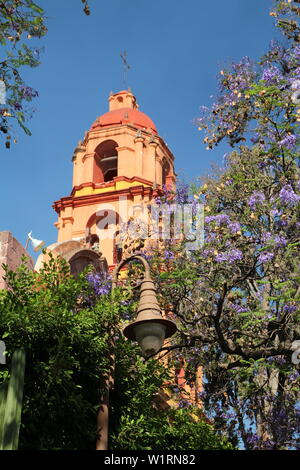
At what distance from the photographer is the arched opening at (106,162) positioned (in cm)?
3328

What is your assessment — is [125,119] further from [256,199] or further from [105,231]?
[256,199]

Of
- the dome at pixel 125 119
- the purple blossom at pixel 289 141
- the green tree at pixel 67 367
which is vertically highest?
the dome at pixel 125 119

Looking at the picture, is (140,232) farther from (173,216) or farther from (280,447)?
(280,447)

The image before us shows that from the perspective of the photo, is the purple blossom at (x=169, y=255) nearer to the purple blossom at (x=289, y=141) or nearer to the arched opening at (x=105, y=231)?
the purple blossom at (x=289, y=141)

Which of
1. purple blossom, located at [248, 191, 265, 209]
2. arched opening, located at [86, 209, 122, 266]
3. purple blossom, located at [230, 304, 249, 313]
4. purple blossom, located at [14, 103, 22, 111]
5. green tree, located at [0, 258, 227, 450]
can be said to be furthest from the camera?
arched opening, located at [86, 209, 122, 266]

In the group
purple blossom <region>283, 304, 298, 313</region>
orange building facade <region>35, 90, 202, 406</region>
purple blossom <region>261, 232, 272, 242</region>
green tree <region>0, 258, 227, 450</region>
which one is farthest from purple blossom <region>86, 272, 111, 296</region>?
orange building facade <region>35, 90, 202, 406</region>

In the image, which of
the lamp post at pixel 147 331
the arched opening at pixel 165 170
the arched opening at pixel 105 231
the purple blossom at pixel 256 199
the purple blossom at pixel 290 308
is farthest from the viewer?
the arched opening at pixel 165 170

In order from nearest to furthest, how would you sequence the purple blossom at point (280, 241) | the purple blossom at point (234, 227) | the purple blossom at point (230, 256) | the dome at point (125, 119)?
the purple blossom at point (280, 241)
the purple blossom at point (230, 256)
the purple blossom at point (234, 227)
the dome at point (125, 119)

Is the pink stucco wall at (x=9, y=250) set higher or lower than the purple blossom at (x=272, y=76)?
lower

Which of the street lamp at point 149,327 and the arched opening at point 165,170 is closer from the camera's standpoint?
the street lamp at point 149,327

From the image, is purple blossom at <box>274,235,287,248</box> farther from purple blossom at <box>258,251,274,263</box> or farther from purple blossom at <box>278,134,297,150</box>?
purple blossom at <box>278,134,297,150</box>

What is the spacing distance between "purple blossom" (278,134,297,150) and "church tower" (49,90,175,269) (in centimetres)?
1637

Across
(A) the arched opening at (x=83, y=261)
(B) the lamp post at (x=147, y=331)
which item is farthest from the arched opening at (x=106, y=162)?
(B) the lamp post at (x=147, y=331)

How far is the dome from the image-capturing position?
111 ft
